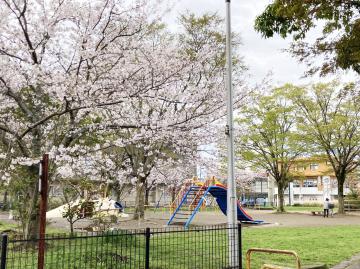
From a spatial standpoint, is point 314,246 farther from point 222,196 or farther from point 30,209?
point 222,196

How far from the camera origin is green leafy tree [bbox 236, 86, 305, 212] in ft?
104

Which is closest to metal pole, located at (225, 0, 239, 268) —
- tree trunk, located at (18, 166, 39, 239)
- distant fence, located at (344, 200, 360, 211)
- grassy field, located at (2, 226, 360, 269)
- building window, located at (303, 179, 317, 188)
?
grassy field, located at (2, 226, 360, 269)

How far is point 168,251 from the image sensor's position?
912cm

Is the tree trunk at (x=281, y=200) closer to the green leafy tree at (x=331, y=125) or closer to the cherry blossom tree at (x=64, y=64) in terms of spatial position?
the green leafy tree at (x=331, y=125)

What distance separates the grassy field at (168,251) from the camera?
7312mm

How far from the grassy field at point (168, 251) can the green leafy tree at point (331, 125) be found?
17.6m

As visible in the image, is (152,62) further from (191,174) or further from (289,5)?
(191,174)

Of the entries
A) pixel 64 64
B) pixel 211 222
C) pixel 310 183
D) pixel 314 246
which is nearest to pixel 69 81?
pixel 64 64

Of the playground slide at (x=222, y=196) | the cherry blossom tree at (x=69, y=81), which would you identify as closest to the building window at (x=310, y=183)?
the playground slide at (x=222, y=196)

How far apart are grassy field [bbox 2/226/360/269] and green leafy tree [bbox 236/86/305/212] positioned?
1918 cm

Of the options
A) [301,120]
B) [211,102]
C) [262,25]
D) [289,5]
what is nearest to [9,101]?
[211,102]

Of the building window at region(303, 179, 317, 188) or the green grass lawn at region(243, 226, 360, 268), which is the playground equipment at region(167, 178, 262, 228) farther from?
the building window at region(303, 179, 317, 188)

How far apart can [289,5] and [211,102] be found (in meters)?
6.18

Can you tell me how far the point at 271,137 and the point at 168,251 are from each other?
976 inches
